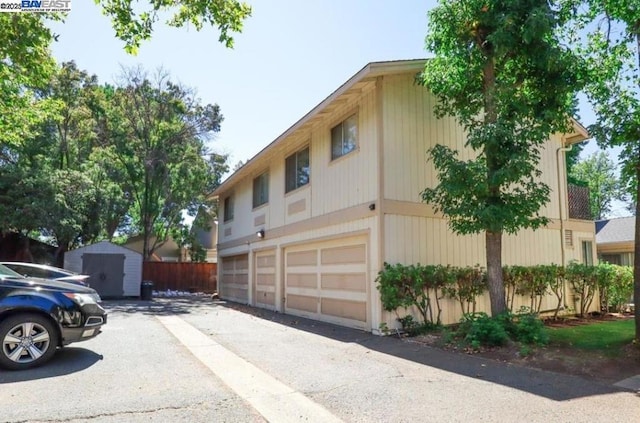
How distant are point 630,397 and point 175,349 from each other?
251 inches

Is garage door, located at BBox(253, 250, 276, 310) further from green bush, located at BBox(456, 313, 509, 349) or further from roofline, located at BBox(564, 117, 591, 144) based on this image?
roofline, located at BBox(564, 117, 591, 144)

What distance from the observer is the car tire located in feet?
19.1

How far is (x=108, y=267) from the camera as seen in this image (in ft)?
65.1

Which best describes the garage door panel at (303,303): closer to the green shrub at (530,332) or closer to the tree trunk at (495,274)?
the tree trunk at (495,274)

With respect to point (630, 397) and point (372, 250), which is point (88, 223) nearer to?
point (372, 250)

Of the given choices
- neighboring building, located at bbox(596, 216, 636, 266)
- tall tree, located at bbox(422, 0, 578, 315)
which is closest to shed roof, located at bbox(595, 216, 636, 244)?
neighboring building, located at bbox(596, 216, 636, 266)

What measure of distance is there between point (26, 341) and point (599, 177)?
143 feet

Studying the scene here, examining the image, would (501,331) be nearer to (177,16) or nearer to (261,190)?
(177,16)

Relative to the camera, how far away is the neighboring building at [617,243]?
18938 millimetres

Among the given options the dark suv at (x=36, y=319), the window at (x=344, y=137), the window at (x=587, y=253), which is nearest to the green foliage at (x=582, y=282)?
the window at (x=587, y=253)

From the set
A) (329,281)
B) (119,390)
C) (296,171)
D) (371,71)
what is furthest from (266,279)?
(119,390)

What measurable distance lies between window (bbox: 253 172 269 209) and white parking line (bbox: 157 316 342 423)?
27.5 ft

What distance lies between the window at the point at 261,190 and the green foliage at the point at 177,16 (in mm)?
8481

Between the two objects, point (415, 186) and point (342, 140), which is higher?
point (342, 140)
